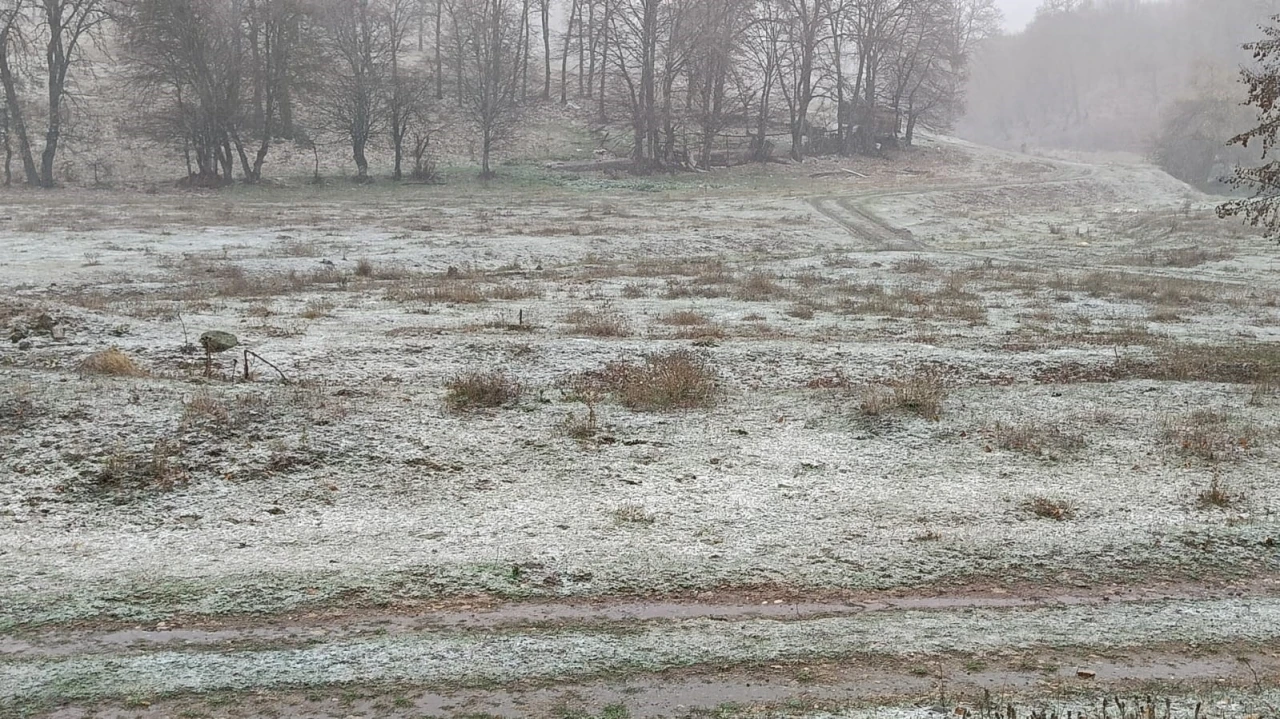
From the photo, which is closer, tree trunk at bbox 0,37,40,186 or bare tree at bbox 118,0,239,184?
tree trunk at bbox 0,37,40,186

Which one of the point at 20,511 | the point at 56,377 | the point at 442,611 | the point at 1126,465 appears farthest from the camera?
the point at 56,377

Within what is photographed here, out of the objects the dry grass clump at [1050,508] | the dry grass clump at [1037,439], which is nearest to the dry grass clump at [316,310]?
the dry grass clump at [1037,439]

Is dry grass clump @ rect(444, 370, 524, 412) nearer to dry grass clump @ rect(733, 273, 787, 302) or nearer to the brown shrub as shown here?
the brown shrub

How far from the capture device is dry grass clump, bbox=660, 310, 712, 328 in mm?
15883

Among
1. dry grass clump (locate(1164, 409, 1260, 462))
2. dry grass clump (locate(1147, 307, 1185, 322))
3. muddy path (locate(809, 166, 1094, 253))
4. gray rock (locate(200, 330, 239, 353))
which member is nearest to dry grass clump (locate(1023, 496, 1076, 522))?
dry grass clump (locate(1164, 409, 1260, 462))

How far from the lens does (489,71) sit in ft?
163

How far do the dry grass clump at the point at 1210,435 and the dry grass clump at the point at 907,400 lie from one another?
2.34 meters

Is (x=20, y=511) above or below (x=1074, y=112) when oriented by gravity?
below

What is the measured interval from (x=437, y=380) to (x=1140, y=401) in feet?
28.1

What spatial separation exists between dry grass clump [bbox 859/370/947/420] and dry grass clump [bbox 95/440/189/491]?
6.93m

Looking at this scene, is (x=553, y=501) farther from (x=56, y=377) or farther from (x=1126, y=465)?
(x=56, y=377)

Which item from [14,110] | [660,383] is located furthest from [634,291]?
[14,110]

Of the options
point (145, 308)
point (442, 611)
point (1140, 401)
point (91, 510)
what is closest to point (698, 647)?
point (442, 611)

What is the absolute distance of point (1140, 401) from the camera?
1086 cm
